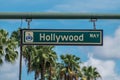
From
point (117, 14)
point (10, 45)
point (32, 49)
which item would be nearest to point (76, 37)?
point (117, 14)

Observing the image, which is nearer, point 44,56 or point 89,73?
point 44,56

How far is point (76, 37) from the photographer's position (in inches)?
583

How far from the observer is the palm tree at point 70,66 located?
84.7 m

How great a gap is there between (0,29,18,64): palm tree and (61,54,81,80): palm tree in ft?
84.4

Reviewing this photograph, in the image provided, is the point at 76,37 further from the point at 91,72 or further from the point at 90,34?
the point at 91,72

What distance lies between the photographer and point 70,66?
85.6 m

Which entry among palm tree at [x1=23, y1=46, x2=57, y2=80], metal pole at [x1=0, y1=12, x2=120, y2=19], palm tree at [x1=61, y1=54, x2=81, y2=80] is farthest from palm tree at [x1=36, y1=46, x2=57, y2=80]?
metal pole at [x1=0, y1=12, x2=120, y2=19]

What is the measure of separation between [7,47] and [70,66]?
28296mm

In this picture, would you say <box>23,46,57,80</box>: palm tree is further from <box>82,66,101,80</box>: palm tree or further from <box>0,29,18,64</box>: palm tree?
<box>82,66,101,80</box>: palm tree

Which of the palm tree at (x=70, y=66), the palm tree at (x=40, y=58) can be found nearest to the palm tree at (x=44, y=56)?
the palm tree at (x=40, y=58)

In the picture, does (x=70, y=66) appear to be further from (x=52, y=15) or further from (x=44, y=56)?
(x=52, y=15)

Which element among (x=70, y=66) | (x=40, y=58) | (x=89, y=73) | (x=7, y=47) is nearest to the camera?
(x=7, y=47)

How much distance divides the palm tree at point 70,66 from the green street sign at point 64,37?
228ft

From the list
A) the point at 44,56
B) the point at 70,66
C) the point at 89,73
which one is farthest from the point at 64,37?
the point at 89,73
